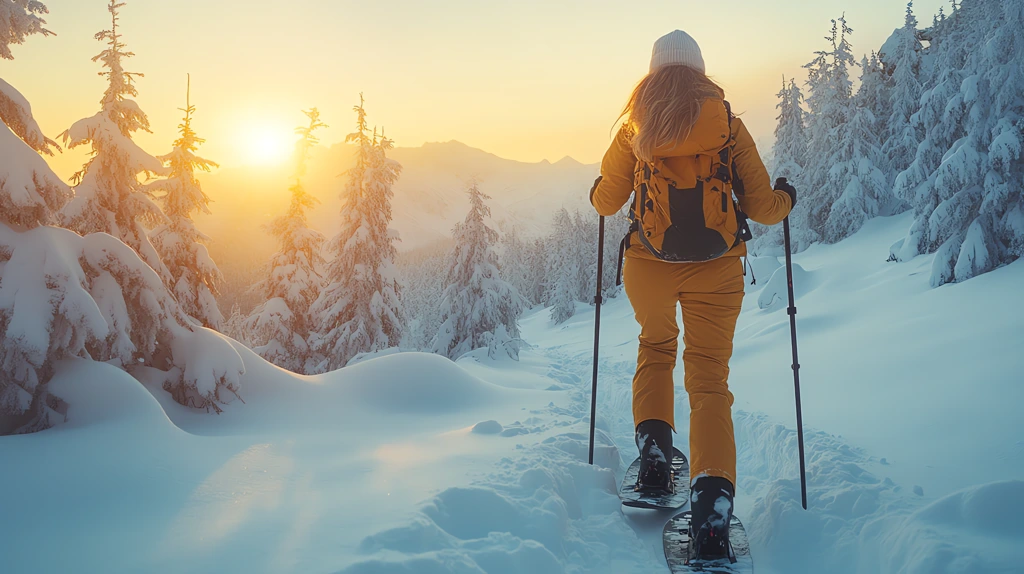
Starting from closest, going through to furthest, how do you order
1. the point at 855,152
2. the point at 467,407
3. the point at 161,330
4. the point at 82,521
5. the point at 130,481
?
the point at 82,521
the point at 130,481
the point at 161,330
the point at 467,407
the point at 855,152

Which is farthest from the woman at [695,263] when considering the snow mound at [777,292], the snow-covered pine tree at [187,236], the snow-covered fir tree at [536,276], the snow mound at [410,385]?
the snow-covered fir tree at [536,276]

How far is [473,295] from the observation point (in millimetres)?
21328

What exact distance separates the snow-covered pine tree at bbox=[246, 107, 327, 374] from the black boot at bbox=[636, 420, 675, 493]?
57.3 feet

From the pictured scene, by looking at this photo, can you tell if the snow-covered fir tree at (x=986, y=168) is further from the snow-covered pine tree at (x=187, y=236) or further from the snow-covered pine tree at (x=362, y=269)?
the snow-covered pine tree at (x=187, y=236)

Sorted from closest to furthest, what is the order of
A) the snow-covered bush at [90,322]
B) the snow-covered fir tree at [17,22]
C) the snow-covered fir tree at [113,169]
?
the snow-covered bush at [90,322], the snow-covered fir tree at [17,22], the snow-covered fir tree at [113,169]

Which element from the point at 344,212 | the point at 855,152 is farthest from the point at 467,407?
the point at 855,152

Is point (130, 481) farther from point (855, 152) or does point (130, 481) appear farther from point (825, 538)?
point (855, 152)

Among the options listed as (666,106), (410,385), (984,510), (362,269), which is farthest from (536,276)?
(984,510)

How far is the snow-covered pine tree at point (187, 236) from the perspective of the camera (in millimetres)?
13836

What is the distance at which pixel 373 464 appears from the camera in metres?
3.76

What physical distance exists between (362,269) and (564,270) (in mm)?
30064

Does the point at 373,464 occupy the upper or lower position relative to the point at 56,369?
lower

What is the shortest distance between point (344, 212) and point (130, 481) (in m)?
17.6

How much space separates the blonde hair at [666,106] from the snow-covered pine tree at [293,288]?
17893 mm
